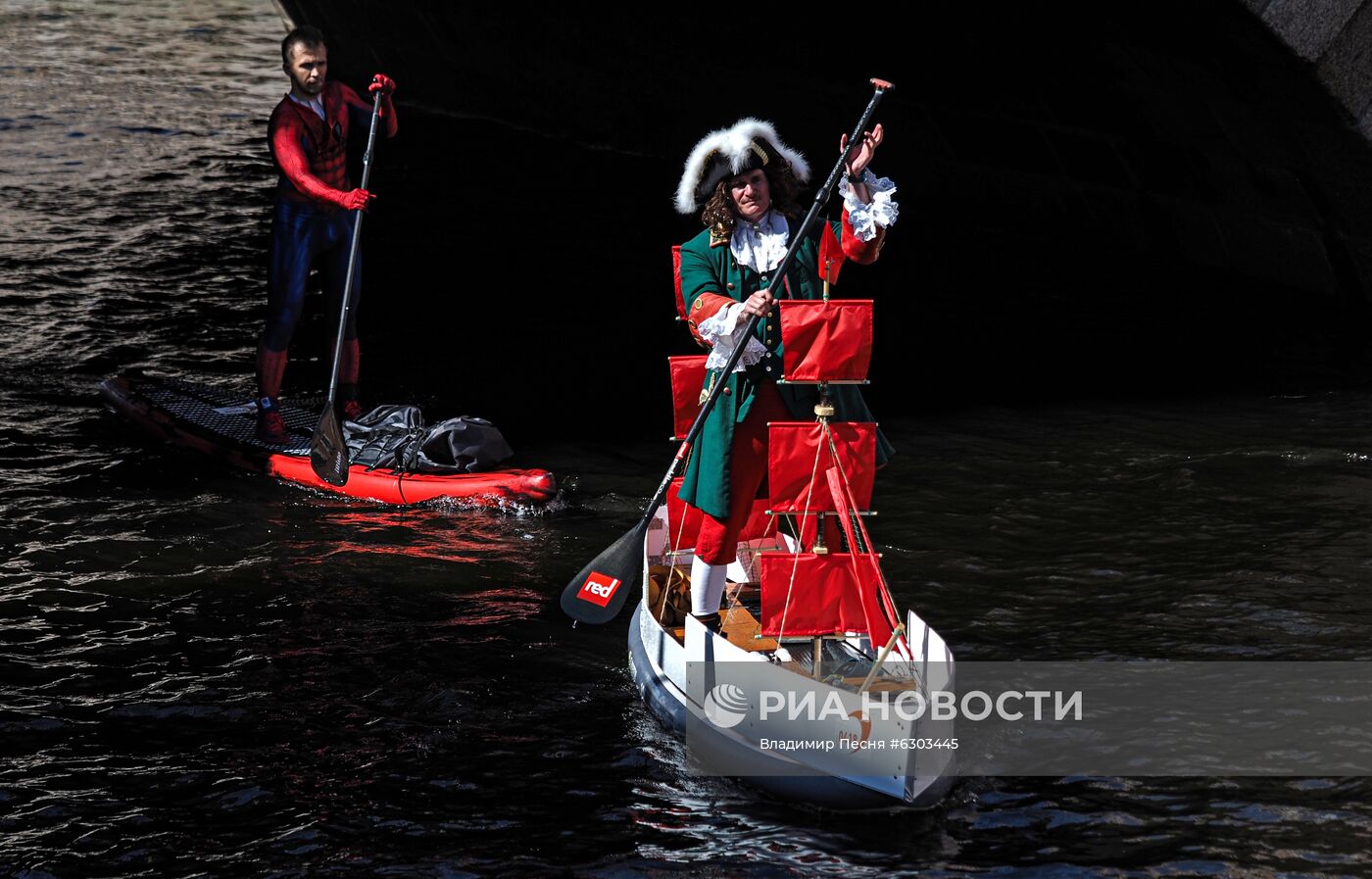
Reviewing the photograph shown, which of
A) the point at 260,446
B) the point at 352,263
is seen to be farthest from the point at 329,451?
the point at 352,263

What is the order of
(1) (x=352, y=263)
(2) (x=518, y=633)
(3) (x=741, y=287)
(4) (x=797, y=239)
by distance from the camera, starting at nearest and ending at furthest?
1. (4) (x=797, y=239)
2. (3) (x=741, y=287)
3. (2) (x=518, y=633)
4. (1) (x=352, y=263)

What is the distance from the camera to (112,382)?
1105 cm

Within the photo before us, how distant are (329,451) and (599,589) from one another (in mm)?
3304

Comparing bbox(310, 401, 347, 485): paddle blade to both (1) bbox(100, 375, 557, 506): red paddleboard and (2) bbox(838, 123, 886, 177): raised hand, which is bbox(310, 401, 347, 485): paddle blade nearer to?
(1) bbox(100, 375, 557, 506): red paddleboard

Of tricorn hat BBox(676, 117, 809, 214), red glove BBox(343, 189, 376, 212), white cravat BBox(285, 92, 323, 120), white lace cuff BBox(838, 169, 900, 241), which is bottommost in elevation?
red glove BBox(343, 189, 376, 212)

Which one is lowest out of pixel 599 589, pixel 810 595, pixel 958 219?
pixel 599 589

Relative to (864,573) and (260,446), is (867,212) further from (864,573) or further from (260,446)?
(260,446)

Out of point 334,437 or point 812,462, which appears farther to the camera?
point 334,437

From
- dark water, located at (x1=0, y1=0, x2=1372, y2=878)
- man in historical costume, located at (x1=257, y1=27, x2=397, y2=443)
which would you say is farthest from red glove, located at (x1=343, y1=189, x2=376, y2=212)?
dark water, located at (x1=0, y1=0, x2=1372, y2=878)

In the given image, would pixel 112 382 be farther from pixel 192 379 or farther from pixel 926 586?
pixel 926 586

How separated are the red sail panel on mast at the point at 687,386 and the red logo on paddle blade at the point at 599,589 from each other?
26.0 inches

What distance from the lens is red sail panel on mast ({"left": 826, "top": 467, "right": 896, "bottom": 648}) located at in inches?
237

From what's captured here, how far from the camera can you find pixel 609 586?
6.81m

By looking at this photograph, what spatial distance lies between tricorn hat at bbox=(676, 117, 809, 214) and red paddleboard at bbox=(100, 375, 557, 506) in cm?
349
